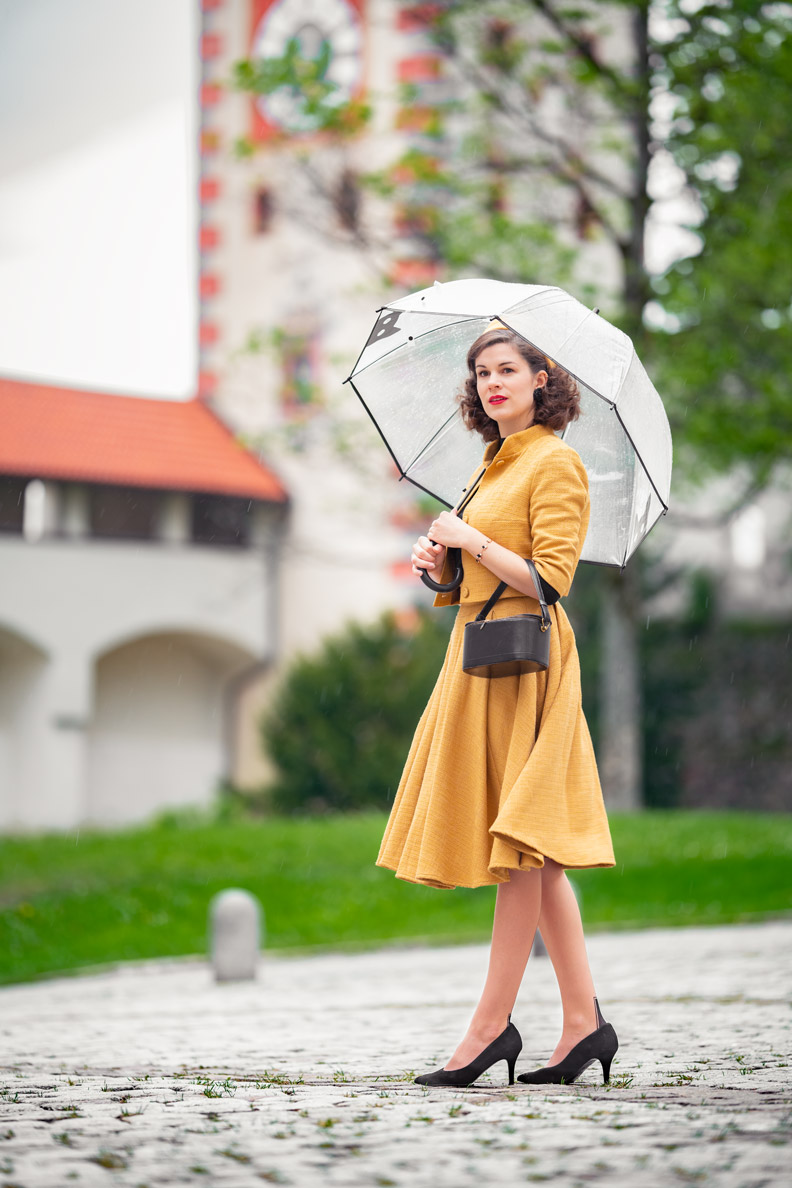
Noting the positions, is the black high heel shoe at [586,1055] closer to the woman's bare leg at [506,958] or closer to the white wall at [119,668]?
the woman's bare leg at [506,958]

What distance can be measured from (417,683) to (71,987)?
12869mm

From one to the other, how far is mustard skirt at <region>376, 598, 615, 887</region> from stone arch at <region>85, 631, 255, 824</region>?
19934 millimetres

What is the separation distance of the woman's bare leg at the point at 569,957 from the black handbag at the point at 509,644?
0.51m

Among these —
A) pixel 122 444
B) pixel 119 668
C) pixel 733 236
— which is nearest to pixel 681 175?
pixel 733 236

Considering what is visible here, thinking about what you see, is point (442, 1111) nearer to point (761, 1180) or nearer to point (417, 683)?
point (761, 1180)

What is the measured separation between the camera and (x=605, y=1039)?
3674 mm

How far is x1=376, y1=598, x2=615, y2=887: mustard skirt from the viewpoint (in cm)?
357

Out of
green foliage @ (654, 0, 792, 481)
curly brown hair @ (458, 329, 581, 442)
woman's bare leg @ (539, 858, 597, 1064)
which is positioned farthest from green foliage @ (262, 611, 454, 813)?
woman's bare leg @ (539, 858, 597, 1064)

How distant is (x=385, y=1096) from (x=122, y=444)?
20311 millimetres

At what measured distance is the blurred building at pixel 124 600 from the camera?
22031mm

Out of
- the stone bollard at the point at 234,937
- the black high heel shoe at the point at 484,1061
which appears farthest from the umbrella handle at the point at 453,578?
the stone bollard at the point at 234,937

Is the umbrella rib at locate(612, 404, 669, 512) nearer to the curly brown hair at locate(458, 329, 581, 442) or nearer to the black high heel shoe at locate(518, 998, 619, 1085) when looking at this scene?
the curly brown hair at locate(458, 329, 581, 442)

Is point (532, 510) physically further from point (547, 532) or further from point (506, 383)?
point (506, 383)

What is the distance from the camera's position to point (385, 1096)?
351 cm
